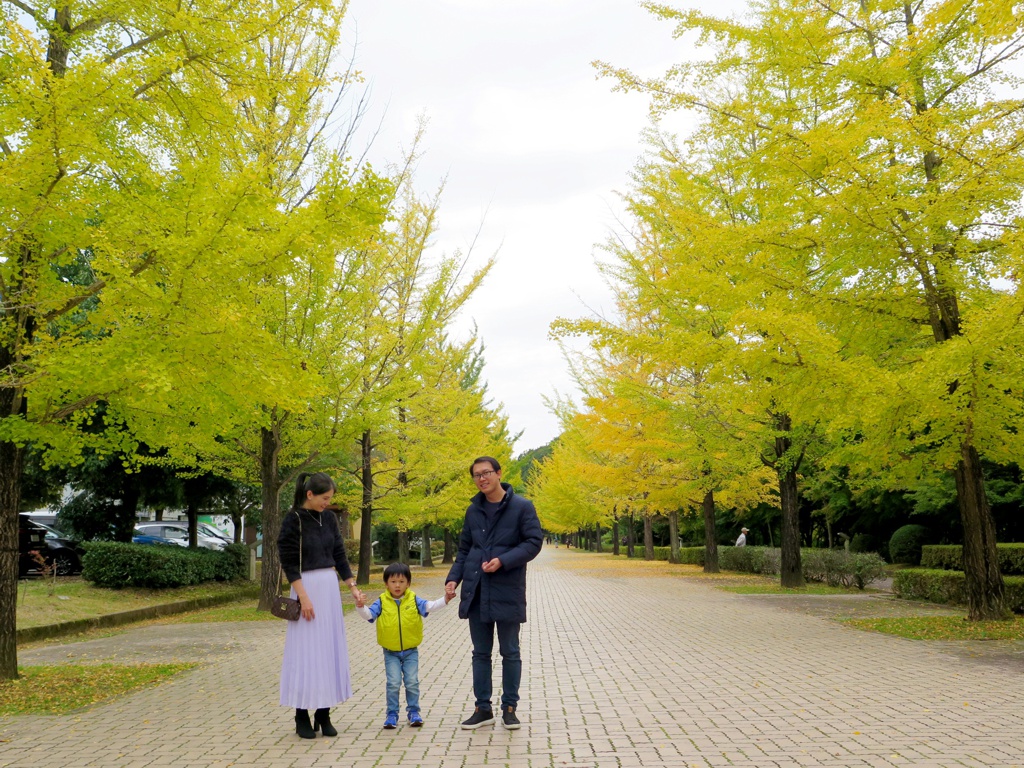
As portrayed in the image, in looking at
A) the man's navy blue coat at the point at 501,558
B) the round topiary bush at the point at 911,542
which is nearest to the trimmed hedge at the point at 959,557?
the round topiary bush at the point at 911,542

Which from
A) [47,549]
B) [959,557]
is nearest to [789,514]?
[959,557]

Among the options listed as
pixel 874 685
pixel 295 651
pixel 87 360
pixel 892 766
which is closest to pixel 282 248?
pixel 87 360

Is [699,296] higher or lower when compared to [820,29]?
lower

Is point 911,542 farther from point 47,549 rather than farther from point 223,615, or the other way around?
point 47,549

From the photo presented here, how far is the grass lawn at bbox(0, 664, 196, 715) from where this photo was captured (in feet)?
21.7

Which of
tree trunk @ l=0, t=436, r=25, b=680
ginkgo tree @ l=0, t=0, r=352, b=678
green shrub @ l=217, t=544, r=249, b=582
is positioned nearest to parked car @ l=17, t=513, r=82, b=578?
green shrub @ l=217, t=544, r=249, b=582

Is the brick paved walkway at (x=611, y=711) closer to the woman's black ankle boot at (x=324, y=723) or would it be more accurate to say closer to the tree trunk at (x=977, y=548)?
the woman's black ankle boot at (x=324, y=723)

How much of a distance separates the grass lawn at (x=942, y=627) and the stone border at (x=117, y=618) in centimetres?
1087

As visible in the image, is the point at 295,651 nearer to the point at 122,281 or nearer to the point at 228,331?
the point at 228,331

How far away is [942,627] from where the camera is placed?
10625 millimetres

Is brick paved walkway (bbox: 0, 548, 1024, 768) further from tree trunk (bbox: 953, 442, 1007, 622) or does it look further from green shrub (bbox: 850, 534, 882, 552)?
green shrub (bbox: 850, 534, 882, 552)

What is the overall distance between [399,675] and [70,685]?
369 centimetres

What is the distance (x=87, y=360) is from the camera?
648cm

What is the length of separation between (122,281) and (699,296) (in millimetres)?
8255
